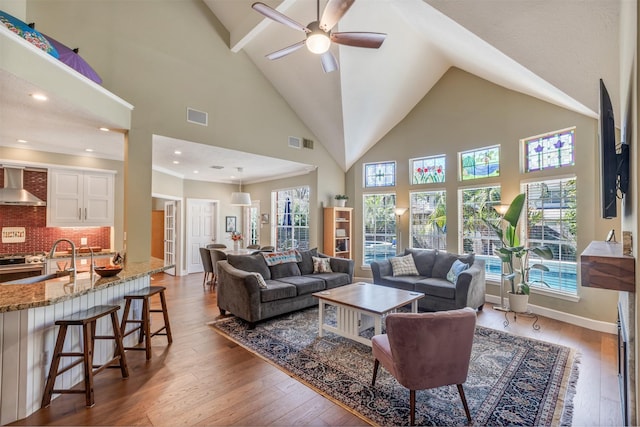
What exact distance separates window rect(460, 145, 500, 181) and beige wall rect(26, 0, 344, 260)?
3855mm

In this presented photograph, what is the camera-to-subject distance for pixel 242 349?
3.24 meters

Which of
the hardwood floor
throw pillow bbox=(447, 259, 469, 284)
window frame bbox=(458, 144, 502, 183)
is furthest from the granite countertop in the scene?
window frame bbox=(458, 144, 502, 183)

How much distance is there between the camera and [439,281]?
15.1ft

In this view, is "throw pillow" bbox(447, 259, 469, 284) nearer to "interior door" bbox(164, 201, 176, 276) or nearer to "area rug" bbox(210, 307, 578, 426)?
"area rug" bbox(210, 307, 578, 426)

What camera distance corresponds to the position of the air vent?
181 inches

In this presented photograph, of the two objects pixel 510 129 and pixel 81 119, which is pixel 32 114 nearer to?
pixel 81 119

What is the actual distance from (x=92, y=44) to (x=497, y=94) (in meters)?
6.19

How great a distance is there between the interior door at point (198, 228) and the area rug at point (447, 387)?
4422 millimetres

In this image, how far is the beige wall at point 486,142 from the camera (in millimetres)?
3912

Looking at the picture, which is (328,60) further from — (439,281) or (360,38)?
(439,281)

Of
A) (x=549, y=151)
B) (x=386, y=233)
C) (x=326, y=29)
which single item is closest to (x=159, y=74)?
(x=326, y=29)

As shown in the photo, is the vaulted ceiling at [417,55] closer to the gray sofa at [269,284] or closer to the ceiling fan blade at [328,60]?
the ceiling fan blade at [328,60]

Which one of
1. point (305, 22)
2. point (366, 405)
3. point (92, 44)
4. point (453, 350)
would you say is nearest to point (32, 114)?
point (92, 44)

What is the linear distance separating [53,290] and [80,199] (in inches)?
134
